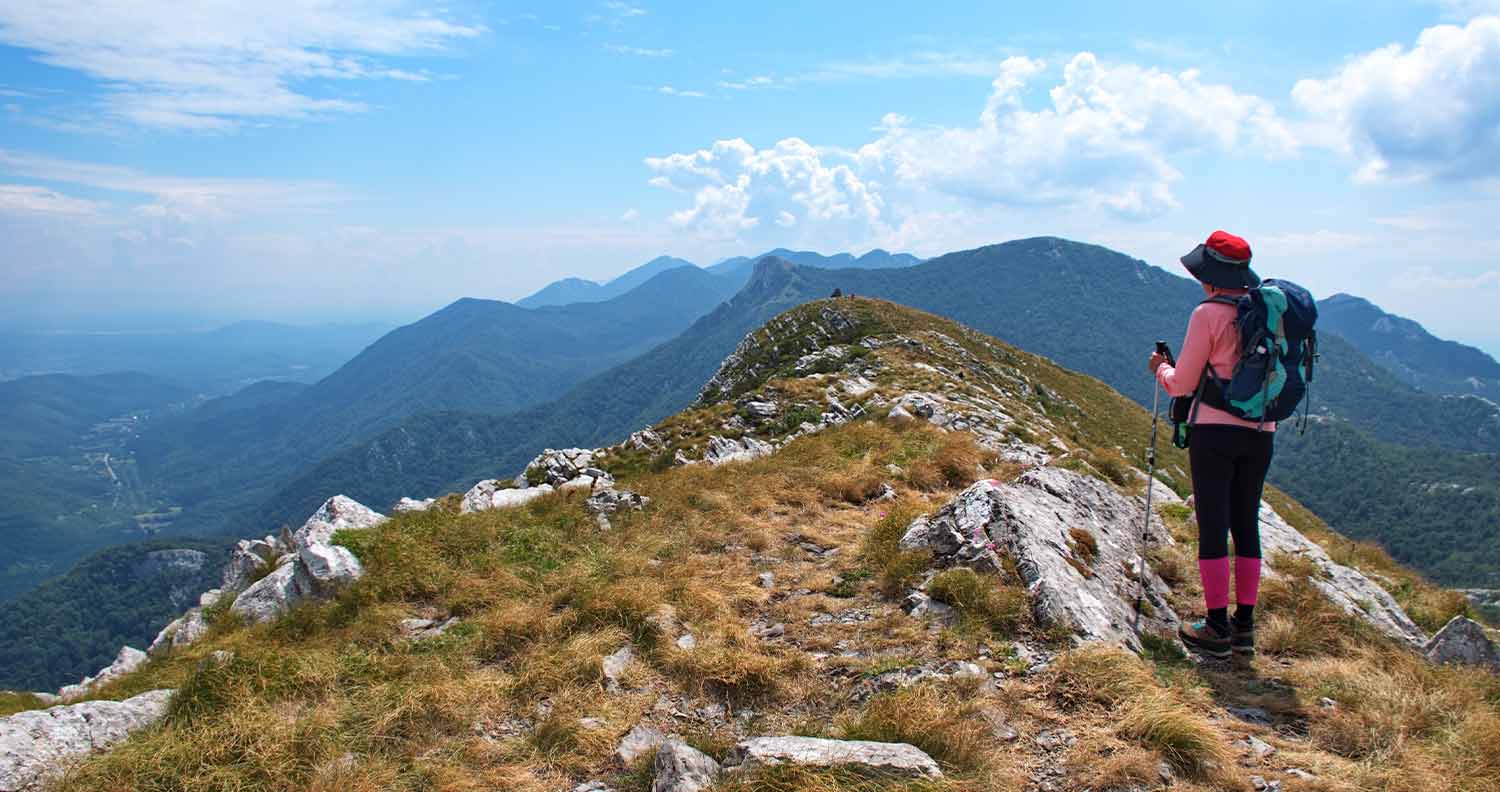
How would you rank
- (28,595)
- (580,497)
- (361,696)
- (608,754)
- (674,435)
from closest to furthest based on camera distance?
(608,754)
(361,696)
(580,497)
(674,435)
(28,595)

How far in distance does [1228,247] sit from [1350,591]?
6.76m

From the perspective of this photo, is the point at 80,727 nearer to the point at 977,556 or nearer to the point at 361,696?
the point at 361,696

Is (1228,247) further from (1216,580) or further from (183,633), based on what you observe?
(183,633)

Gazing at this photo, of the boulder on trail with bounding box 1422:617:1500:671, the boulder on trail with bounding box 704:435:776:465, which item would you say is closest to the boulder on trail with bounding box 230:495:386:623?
the boulder on trail with bounding box 1422:617:1500:671

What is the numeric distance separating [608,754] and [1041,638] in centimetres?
421

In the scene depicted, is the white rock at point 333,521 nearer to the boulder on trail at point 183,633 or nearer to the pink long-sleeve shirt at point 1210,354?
the boulder on trail at point 183,633

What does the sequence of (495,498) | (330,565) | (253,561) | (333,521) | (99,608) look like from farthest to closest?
(99,608), (495,498), (253,561), (333,521), (330,565)

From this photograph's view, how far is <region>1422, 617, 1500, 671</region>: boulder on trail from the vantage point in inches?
279

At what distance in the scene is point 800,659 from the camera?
6.73m

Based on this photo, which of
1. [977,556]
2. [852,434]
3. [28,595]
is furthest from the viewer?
[28,595]

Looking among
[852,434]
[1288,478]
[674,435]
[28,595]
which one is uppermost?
[852,434]

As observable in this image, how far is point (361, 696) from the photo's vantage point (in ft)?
21.3

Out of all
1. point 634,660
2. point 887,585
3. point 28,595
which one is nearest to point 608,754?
point 634,660

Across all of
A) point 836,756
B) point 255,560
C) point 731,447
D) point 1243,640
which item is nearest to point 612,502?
point 255,560
